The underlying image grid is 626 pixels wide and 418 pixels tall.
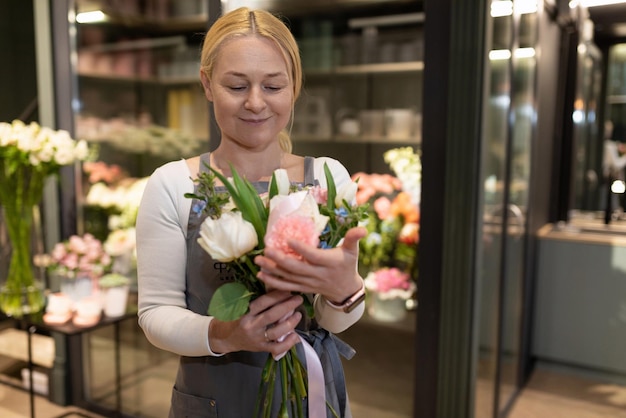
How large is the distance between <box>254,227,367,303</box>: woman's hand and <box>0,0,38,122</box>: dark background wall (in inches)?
113

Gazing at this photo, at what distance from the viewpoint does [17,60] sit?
11.0 feet

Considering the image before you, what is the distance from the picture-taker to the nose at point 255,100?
3.17 feet

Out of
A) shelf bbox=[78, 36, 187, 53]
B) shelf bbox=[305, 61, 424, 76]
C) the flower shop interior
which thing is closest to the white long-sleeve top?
the flower shop interior

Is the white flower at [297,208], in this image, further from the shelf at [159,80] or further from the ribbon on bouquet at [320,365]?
the shelf at [159,80]

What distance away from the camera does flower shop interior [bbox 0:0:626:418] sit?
2.29 meters

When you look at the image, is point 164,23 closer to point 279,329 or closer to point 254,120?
point 254,120

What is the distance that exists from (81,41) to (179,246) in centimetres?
254

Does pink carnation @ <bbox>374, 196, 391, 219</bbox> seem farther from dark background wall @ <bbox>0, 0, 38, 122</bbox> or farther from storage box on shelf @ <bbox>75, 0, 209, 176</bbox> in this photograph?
dark background wall @ <bbox>0, 0, 38, 122</bbox>

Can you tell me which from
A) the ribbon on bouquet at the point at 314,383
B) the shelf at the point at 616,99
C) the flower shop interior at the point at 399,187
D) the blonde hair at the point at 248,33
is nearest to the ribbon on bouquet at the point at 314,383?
the ribbon on bouquet at the point at 314,383

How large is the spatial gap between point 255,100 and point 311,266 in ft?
1.04

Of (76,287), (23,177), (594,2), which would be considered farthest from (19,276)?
(594,2)

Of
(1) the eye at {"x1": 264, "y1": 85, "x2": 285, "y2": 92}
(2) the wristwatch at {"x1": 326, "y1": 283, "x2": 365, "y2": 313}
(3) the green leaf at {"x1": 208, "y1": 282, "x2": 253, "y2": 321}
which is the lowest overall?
(2) the wristwatch at {"x1": 326, "y1": 283, "x2": 365, "y2": 313}

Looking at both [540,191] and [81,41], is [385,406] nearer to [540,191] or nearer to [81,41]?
[540,191]

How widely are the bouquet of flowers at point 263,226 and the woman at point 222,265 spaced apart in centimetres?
5
